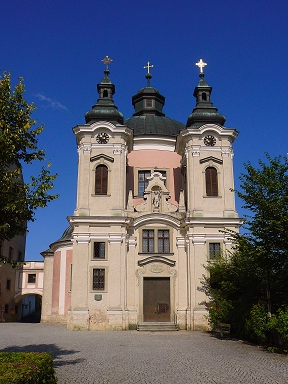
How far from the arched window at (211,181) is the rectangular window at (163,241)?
4.08 meters

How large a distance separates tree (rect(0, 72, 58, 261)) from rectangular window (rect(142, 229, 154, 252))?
17.5 metres

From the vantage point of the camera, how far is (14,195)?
39.7 ft

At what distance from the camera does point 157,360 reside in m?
14.6

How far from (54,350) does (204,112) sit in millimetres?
21587

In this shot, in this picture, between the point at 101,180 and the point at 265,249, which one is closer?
the point at 265,249

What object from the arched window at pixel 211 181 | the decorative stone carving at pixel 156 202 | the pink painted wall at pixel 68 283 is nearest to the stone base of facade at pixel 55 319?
the pink painted wall at pixel 68 283

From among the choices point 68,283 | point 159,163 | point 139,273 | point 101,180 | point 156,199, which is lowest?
point 68,283

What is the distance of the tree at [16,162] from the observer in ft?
38.8

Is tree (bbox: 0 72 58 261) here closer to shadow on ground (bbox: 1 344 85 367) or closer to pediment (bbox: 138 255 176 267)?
shadow on ground (bbox: 1 344 85 367)

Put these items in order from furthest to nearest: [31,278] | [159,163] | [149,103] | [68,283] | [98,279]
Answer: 1. [31,278]
2. [149,103]
3. [68,283]
4. [159,163]
5. [98,279]

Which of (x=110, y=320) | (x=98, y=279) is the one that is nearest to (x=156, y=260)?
(x=98, y=279)

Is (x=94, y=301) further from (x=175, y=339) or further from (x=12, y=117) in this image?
(x=12, y=117)

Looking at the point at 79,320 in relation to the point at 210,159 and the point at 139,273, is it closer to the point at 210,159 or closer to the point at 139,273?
the point at 139,273

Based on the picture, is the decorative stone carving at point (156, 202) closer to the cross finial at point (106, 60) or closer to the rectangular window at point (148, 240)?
the rectangular window at point (148, 240)
